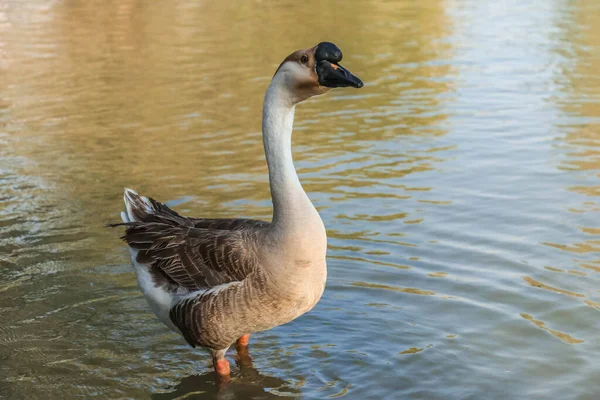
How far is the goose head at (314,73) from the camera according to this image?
5531 mm

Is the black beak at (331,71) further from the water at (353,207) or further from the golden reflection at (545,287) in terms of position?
the golden reflection at (545,287)

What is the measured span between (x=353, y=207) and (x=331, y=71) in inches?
185

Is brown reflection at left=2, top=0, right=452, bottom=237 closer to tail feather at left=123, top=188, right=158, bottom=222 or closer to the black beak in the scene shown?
tail feather at left=123, top=188, right=158, bottom=222

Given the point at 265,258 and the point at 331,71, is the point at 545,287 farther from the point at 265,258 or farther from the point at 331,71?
the point at 331,71

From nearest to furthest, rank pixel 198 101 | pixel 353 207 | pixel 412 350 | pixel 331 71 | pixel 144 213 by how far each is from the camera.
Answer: pixel 331 71, pixel 412 350, pixel 144 213, pixel 353 207, pixel 198 101

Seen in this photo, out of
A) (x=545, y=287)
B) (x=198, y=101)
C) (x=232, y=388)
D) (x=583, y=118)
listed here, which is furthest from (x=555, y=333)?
(x=198, y=101)

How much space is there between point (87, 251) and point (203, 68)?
36.1 feet

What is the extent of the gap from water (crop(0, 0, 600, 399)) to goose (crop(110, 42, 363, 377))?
0.72 m

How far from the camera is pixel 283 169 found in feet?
19.2

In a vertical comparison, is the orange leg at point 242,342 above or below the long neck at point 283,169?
below

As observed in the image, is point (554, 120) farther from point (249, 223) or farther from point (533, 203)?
point (249, 223)

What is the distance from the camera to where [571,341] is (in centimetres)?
683

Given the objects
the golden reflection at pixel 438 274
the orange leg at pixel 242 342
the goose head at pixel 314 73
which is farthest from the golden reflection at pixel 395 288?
the goose head at pixel 314 73

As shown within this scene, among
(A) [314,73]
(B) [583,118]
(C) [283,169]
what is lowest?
(B) [583,118]
